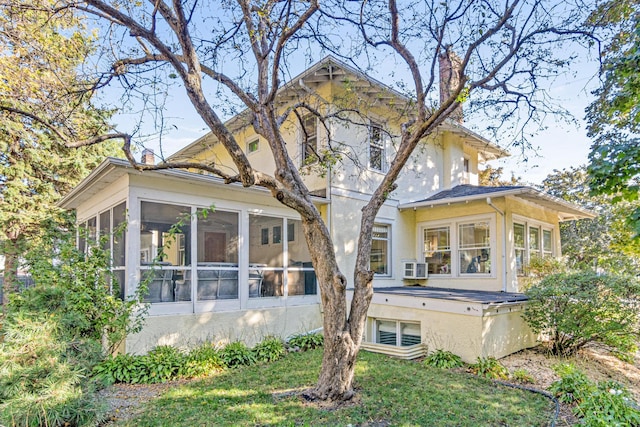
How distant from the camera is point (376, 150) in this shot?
10984 millimetres

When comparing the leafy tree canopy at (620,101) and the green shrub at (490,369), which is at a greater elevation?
the leafy tree canopy at (620,101)

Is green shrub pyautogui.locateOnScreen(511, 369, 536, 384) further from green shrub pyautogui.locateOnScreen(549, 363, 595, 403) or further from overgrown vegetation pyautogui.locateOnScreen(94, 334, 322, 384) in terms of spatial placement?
→ overgrown vegetation pyautogui.locateOnScreen(94, 334, 322, 384)

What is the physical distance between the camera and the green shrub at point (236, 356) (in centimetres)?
682

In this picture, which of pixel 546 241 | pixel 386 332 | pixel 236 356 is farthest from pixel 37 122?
pixel 546 241

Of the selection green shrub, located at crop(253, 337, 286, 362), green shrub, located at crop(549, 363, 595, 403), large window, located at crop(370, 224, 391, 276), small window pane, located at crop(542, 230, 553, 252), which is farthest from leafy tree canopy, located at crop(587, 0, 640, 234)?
green shrub, located at crop(253, 337, 286, 362)

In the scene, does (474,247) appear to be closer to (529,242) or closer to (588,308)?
(529,242)

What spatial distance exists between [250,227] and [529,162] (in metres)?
5.82

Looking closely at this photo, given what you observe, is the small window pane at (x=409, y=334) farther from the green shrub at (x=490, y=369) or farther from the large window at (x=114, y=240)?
the large window at (x=114, y=240)

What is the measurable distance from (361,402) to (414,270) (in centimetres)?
661

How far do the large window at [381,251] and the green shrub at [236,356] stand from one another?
4951 mm

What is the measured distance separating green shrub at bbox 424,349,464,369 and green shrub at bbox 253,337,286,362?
2800mm

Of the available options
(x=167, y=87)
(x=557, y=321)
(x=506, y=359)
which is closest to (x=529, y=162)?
(x=557, y=321)

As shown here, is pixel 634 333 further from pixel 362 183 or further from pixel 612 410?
pixel 362 183

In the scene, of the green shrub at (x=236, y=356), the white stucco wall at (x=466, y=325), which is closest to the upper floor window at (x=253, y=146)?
the white stucco wall at (x=466, y=325)
